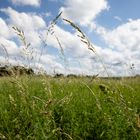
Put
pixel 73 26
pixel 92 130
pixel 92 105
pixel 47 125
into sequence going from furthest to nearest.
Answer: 1. pixel 92 105
2. pixel 92 130
3. pixel 47 125
4. pixel 73 26

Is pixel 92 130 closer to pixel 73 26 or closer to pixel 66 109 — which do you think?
pixel 66 109

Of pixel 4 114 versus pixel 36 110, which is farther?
pixel 4 114

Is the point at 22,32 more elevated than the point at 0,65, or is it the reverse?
the point at 22,32

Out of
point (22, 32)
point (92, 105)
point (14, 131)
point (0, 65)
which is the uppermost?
point (22, 32)

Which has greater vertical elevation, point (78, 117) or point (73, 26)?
point (73, 26)

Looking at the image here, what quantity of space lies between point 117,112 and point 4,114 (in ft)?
4.62

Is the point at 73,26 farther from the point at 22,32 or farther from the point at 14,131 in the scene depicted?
the point at 14,131

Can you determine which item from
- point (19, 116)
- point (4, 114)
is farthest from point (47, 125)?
point (4, 114)

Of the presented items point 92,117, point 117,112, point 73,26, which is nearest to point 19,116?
point 92,117

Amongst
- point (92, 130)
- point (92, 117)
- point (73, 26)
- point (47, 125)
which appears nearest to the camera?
point (73, 26)

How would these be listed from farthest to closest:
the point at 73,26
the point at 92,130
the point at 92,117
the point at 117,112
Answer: the point at 117,112 < the point at 92,117 < the point at 92,130 < the point at 73,26

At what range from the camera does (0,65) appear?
4477 mm

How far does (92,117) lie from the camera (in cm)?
405

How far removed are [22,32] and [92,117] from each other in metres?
1.28
